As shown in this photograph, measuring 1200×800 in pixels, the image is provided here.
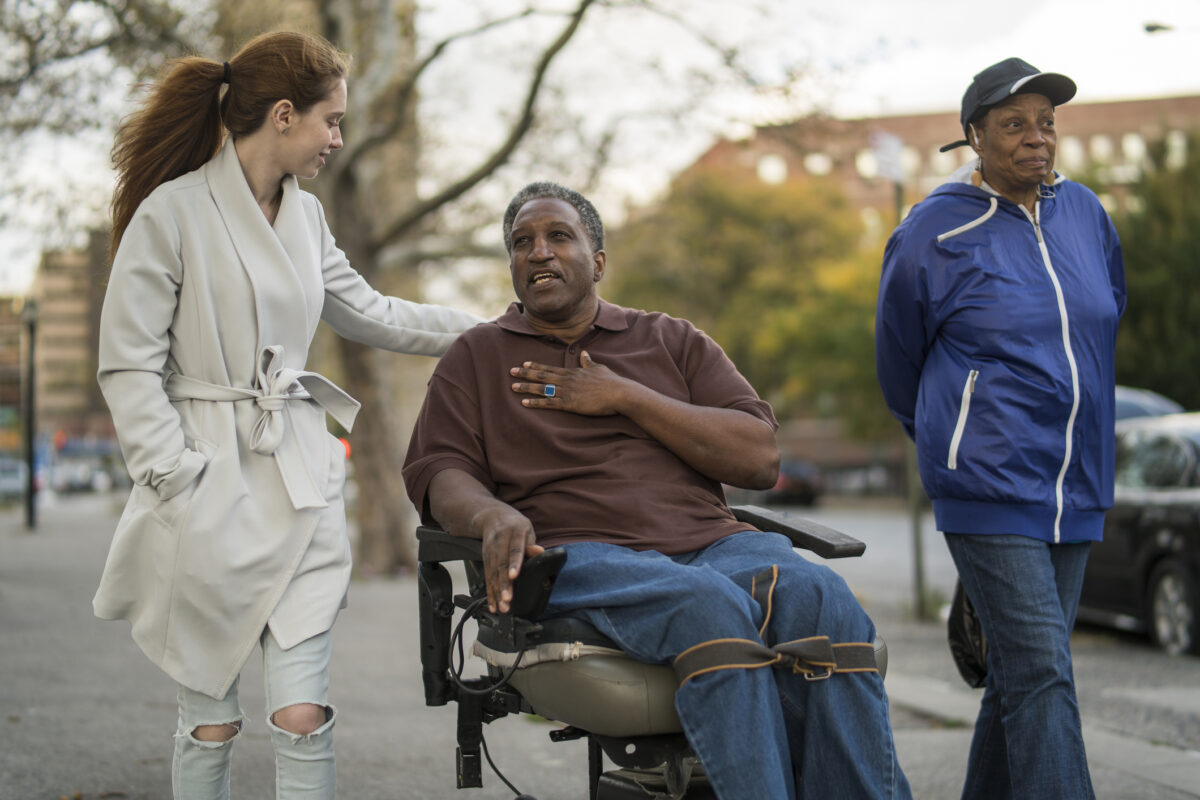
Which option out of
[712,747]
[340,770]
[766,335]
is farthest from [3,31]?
[766,335]

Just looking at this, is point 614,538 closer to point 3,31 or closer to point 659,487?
point 659,487

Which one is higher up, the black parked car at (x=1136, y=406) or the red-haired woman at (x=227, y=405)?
the red-haired woman at (x=227, y=405)

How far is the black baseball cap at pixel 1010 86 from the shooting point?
367 centimetres

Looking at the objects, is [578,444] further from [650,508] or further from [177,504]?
[177,504]

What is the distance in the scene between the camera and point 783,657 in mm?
2943

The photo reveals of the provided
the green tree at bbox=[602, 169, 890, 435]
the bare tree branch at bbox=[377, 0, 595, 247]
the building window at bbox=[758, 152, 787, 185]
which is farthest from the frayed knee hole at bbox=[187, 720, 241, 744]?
the building window at bbox=[758, 152, 787, 185]

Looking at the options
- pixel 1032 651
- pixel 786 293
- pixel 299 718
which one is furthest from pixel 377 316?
pixel 786 293

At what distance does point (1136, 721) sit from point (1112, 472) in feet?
9.95

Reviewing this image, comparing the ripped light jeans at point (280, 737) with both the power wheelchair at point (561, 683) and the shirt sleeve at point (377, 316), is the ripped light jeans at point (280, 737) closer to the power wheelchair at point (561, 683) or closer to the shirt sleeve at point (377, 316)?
the power wheelchair at point (561, 683)

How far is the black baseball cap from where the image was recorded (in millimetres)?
3668

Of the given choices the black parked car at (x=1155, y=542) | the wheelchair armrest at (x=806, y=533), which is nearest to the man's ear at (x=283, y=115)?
the wheelchair armrest at (x=806, y=533)

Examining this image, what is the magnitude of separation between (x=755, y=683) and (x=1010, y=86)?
73.5 inches

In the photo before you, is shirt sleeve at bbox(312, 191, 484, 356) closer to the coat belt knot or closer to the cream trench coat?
the cream trench coat

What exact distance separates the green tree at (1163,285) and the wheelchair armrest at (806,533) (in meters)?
30.8
